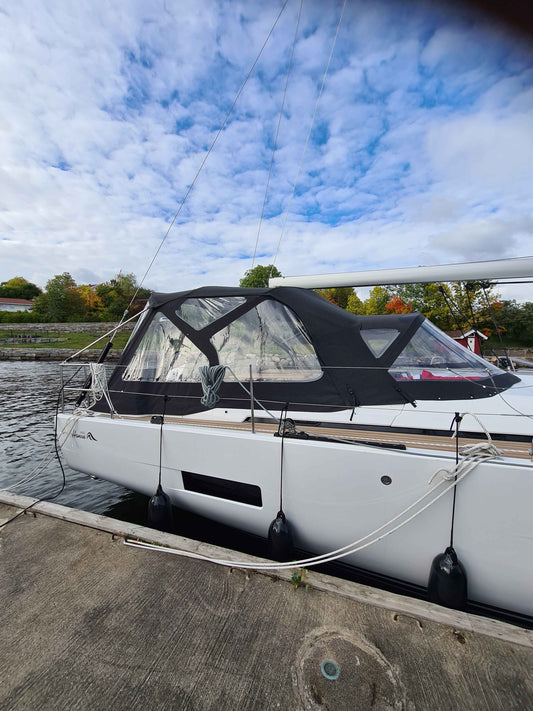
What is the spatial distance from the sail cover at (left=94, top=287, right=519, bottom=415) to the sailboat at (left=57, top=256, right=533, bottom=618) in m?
0.02

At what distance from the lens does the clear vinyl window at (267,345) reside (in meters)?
3.80

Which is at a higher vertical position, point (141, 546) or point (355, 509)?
point (355, 509)

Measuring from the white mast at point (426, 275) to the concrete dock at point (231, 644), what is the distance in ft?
10.6

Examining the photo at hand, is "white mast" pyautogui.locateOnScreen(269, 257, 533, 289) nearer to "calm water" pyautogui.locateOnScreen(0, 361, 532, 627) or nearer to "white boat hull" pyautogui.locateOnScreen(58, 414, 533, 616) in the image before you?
"white boat hull" pyautogui.locateOnScreen(58, 414, 533, 616)

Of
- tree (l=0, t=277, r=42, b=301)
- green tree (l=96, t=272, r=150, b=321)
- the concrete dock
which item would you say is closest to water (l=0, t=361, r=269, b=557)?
the concrete dock

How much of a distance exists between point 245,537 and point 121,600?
5.40 feet

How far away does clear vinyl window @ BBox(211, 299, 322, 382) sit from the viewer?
3797 millimetres

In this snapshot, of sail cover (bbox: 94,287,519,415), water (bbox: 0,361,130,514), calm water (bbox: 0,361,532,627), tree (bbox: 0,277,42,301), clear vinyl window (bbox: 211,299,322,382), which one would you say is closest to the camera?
sail cover (bbox: 94,287,519,415)

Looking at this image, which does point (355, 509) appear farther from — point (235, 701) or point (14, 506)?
point (14, 506)

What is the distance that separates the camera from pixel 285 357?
152 inches

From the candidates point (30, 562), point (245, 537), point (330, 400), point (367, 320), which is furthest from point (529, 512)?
point (30, 562)

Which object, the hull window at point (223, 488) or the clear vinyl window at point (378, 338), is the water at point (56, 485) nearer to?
the hull window at point (223, 488)

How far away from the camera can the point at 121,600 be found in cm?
233

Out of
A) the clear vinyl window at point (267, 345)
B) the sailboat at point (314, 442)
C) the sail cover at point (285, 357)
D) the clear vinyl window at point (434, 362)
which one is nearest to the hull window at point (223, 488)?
the sailboat at point (314, 442)
